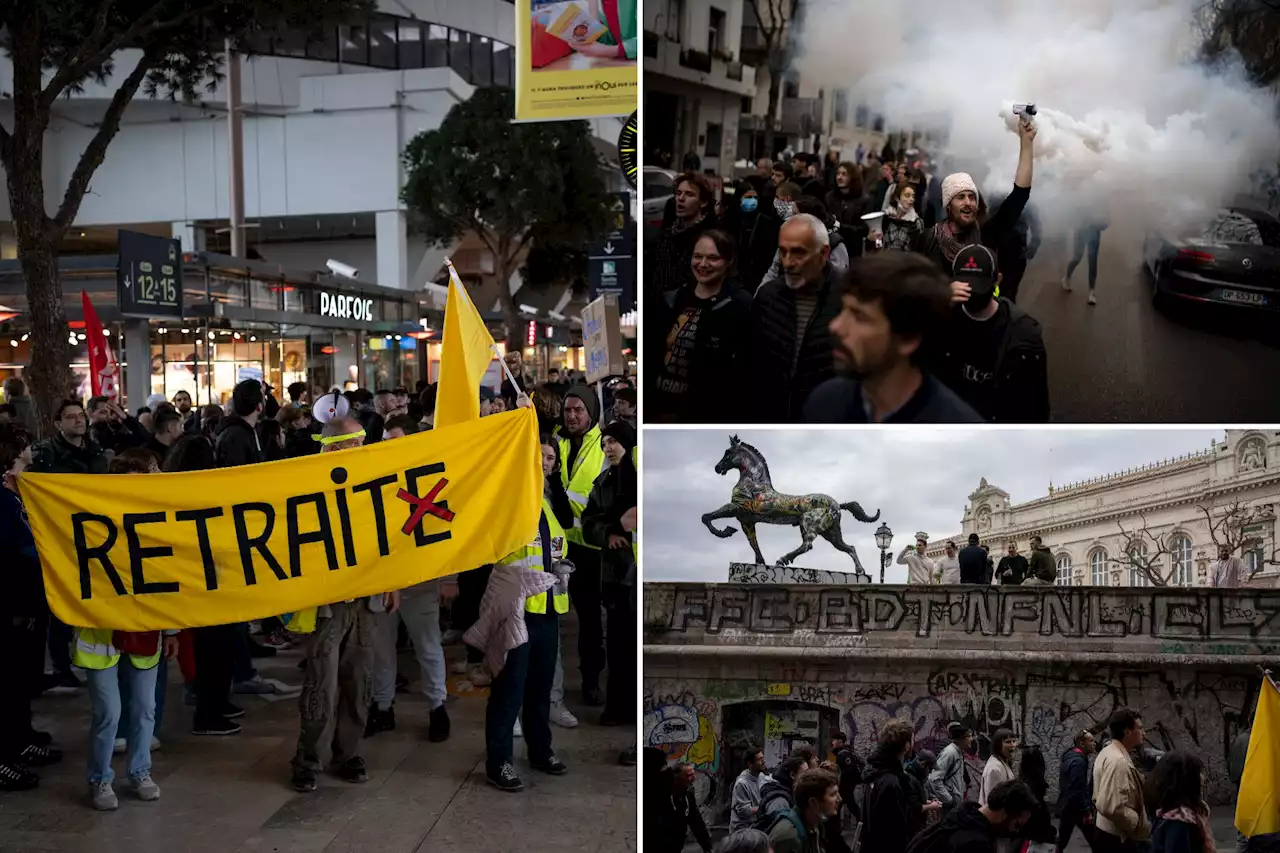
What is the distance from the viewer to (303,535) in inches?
236

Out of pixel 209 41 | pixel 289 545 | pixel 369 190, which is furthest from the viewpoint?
pixel 369 190

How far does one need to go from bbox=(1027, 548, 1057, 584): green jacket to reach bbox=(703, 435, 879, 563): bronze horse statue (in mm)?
415

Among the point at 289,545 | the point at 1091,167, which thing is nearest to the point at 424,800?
the point at 289,545

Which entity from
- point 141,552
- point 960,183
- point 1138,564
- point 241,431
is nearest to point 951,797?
point 1138,564

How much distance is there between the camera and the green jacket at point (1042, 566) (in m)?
3.01

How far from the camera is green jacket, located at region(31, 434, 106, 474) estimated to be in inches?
324

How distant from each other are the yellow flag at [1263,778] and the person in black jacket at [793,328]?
139cm

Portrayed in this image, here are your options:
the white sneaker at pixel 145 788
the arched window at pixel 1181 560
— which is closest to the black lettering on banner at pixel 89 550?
the white sneaker at pixel 145 788

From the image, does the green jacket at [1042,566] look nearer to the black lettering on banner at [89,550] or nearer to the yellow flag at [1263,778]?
the yellow flag at [1263,778]

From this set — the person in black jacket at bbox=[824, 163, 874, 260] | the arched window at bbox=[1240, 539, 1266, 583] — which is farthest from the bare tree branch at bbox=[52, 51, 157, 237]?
the arched window at bbox=[1240, 539, 1266, 583]

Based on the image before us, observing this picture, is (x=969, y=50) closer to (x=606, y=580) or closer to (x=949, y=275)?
(x=949, y=275)

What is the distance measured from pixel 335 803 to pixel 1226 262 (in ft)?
17.8

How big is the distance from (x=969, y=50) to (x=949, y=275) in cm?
50

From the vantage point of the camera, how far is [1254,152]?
109 inches
